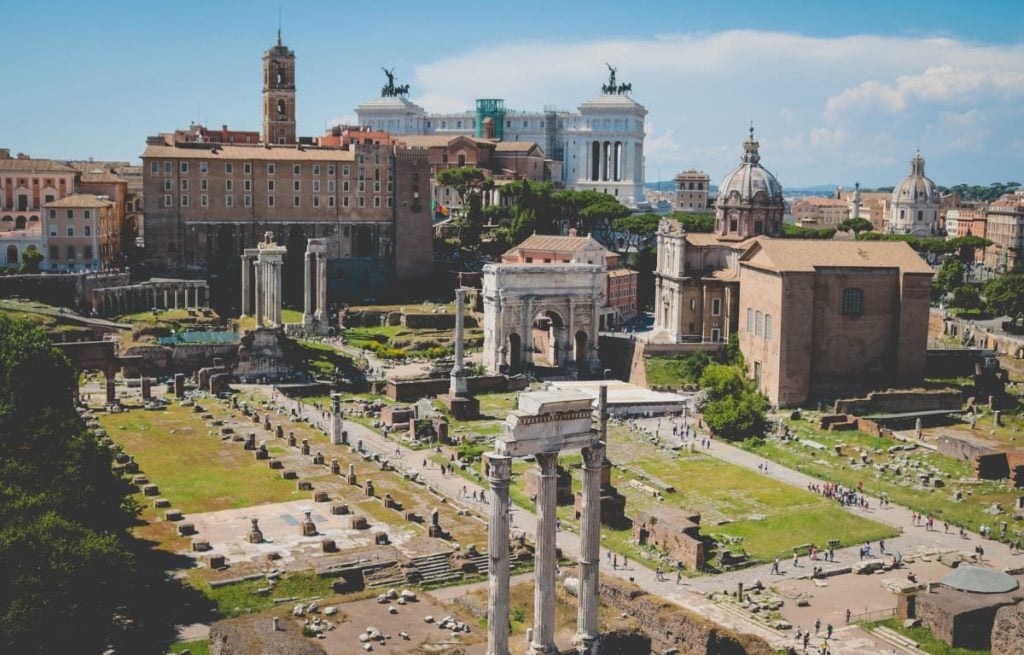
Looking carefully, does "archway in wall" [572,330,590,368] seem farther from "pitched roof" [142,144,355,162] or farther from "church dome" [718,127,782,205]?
"pitched roof" [142,144,355,162]

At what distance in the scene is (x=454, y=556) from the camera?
35438 millimetres

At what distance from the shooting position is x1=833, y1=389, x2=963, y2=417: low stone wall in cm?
5722

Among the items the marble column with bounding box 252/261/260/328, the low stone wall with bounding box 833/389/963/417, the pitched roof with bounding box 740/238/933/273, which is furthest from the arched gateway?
the low stone wall with bounding box 833/389/963/417

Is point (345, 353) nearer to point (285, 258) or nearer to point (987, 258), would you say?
point (285, 258)

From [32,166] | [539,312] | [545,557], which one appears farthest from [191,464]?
[32,166]

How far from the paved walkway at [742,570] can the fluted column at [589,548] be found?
679 centimetres

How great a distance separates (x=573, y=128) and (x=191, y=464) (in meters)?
82.4

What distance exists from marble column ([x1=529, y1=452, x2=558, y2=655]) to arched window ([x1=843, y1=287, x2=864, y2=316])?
131 feet

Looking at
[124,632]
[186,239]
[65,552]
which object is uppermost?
[186,239]

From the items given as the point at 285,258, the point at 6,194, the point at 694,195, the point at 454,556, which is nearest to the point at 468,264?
the point at 285,258

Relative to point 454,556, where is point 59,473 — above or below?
above

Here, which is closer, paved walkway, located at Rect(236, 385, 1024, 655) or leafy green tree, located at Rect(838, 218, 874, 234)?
paved walkway, located at Rect(236, 385, 1024, 655)

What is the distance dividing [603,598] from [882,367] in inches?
1376

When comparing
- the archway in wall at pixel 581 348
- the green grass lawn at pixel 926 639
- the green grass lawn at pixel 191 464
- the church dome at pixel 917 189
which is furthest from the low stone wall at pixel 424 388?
the church dome at pixel 917 189
